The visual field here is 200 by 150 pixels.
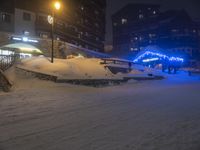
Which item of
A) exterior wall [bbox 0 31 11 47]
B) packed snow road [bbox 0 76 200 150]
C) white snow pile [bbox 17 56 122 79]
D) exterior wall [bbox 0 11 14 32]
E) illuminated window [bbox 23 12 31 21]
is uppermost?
illuminated window [bbox 23 12 31 21]

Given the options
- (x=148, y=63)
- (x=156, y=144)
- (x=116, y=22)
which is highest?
(x=116, y=22)

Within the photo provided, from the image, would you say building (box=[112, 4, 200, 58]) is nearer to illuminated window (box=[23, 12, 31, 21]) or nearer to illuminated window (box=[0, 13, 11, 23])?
illuminated window (box=[23, 12, 31, 21])

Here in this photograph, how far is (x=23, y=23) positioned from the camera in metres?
47.1

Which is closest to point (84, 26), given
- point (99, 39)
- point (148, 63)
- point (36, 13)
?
point (99, 39)

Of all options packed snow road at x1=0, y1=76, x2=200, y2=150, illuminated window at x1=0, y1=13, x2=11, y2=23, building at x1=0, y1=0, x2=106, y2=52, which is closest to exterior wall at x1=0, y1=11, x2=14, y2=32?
building at x1=0, y1=0, x2=106, y2=52

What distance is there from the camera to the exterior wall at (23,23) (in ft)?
151

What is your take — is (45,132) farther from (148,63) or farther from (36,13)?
(36,13)

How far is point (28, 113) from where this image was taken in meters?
A: 10.2

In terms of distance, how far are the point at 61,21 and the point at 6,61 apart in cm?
3967

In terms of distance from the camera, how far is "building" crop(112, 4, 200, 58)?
75.1m

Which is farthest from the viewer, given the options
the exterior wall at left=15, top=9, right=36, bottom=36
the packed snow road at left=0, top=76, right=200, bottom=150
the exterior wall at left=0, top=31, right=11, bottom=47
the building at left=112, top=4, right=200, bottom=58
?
the building at left=112, top=4, right=200, bottom=58

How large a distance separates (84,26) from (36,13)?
19183mm

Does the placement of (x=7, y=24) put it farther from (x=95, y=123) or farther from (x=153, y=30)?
(x=153, y=30)

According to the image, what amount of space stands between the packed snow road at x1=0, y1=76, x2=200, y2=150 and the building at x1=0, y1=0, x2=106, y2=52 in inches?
971
